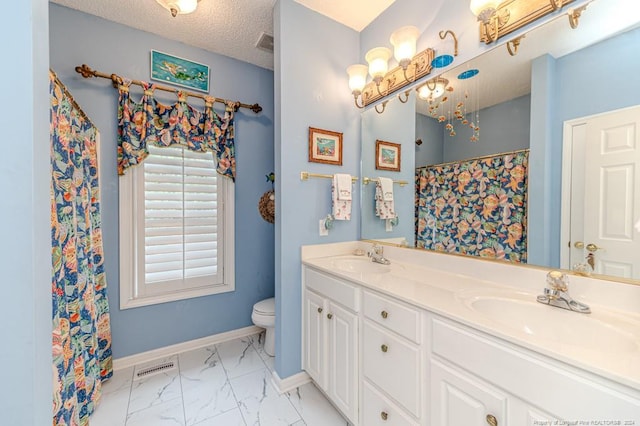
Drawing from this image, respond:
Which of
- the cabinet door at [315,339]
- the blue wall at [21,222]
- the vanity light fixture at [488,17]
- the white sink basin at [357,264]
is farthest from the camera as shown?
the white sink basin at [357,264]

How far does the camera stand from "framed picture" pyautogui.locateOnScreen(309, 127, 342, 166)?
5.86 ft

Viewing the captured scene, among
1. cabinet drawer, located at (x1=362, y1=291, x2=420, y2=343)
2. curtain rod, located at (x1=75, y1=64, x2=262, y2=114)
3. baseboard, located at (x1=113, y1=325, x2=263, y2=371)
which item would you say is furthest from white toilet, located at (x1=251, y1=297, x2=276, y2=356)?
curtain rod, located at (x1=75, y1=64, x2=262, y2=114)

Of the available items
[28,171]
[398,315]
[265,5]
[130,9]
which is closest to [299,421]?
[398,315]

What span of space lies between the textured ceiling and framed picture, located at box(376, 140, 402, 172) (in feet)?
3.09

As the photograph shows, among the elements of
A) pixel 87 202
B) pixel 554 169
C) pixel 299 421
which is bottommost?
pixel 299 421

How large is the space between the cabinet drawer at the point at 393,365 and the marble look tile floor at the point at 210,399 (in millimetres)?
566

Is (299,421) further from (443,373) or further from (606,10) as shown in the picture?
(606,10)

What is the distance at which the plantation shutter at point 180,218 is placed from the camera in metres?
2.04

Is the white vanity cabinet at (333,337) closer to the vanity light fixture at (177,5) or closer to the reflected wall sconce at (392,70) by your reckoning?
the reflected wall sconce at (392,70)

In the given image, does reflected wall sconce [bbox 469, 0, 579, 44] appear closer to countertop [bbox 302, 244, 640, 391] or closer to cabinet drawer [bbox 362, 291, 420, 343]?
countertop [bbox 302, 244, 640, 391]

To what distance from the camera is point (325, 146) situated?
1846 millimetres

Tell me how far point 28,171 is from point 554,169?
5.59 ft

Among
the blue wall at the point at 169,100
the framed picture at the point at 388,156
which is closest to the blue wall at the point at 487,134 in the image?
the framed picture at the point at 388,156

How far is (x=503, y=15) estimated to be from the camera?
A: 118 cm
